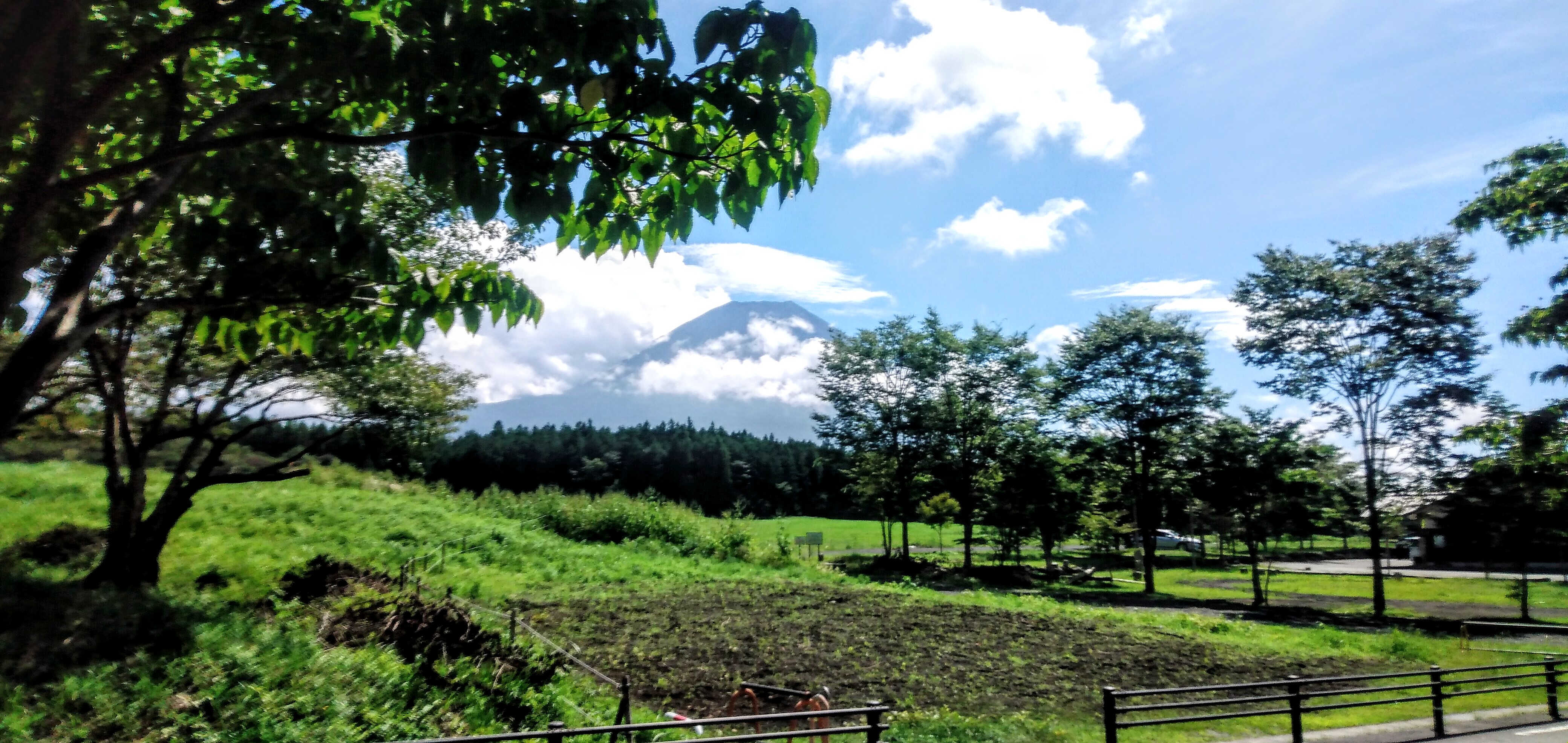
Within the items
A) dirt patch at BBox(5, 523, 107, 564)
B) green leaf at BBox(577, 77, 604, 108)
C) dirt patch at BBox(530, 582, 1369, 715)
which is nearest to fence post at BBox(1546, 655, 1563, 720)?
dirt patch at BBox(530, 582, 1369, 715)

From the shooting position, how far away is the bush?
3341 cm

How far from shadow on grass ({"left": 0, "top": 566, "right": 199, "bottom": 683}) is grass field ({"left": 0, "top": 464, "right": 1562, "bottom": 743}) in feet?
0.14

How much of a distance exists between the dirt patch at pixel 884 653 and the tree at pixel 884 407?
20543mm

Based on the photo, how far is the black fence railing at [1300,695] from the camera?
27.2 ft

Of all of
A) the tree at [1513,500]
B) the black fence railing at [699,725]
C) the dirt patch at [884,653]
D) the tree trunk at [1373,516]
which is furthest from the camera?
the tree trunk at [1373,516]

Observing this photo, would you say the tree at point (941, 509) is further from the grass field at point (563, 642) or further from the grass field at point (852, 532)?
the grass field at point (563, 642)

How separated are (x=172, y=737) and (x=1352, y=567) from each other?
55526 mm

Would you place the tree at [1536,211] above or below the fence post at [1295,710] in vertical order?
above

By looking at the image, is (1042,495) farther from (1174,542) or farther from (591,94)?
(1174,542)

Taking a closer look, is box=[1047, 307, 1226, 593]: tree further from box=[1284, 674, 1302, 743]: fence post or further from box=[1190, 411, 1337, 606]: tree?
box=[1284, 674, 1302, 743]: fence post

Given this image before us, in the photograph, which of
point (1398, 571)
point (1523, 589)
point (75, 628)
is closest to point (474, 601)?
point (75, 628)

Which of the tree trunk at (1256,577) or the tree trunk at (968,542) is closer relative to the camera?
the tree trunk at (1256,577)

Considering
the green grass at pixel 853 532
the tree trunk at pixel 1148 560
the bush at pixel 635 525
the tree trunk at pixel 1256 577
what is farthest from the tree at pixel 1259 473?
the green grass at pixel 853 532

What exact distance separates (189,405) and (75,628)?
19.6 feet
